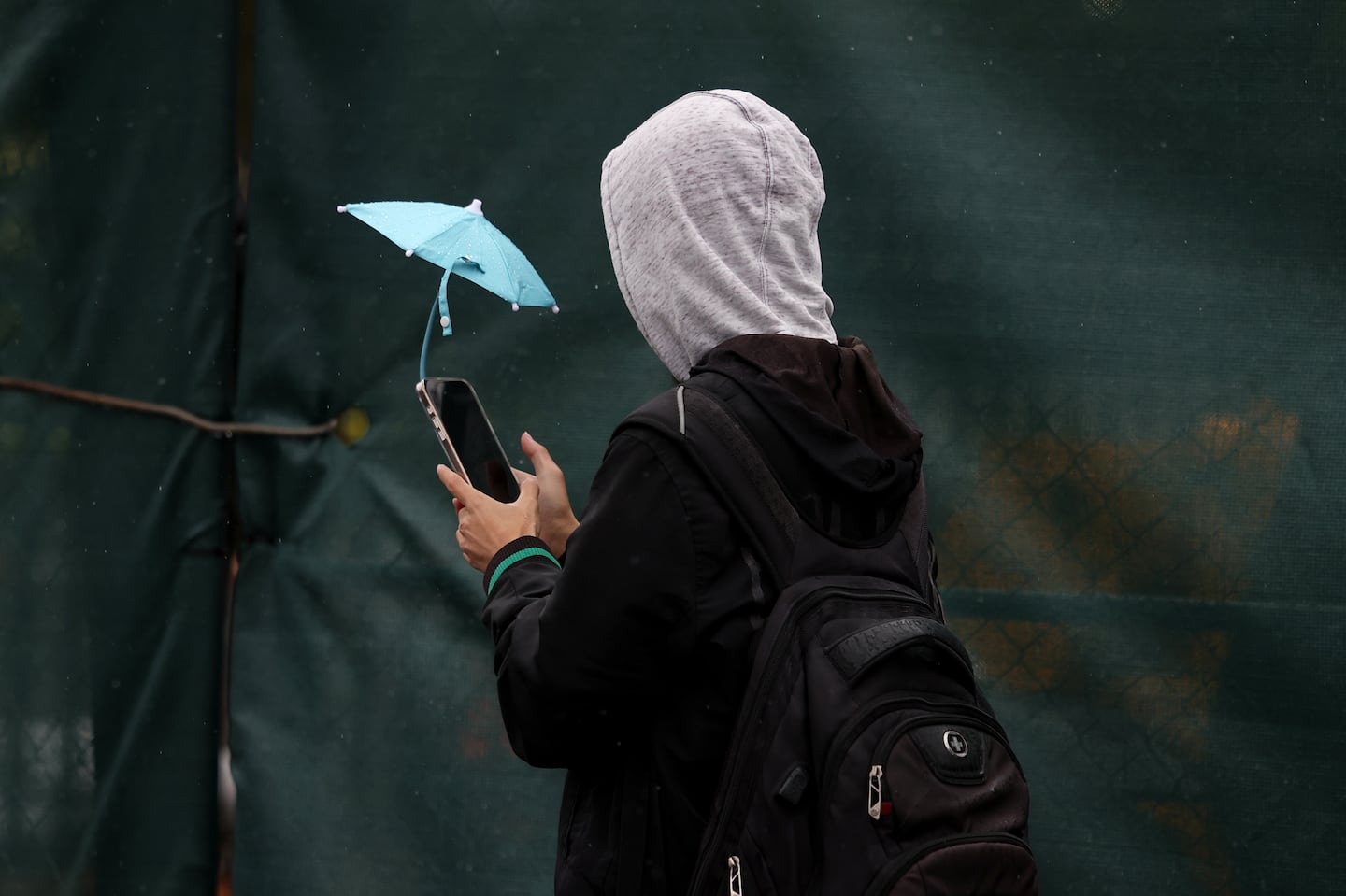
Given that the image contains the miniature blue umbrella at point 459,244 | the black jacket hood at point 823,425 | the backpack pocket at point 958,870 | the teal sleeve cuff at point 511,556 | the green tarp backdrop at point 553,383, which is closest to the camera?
the backpack pocket at point 958,870

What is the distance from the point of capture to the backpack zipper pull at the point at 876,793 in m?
1.20

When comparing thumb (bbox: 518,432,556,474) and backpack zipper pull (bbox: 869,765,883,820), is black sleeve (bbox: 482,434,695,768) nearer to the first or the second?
backpack zipper pull (bbox: 869,765,883,820)

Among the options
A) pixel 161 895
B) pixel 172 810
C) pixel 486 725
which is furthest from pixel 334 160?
pixel 161 895

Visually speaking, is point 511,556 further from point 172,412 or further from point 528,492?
point 172,412

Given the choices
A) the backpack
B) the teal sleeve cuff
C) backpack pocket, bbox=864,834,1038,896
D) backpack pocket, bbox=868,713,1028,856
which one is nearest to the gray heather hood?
the backpack

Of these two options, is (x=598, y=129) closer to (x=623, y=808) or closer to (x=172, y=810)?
(x=623, y=808)

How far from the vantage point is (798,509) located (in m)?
1.31

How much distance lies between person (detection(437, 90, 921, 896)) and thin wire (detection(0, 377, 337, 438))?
1172 mm

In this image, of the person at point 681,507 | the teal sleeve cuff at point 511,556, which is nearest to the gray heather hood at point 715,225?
the person at point 681,507

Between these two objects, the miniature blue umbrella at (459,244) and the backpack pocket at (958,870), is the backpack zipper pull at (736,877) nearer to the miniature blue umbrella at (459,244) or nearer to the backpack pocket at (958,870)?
the backpack pocket at (958,870)

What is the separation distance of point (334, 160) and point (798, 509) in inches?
62.3

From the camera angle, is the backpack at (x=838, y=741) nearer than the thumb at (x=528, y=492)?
Yes

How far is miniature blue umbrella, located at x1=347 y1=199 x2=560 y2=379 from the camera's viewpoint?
1.77m

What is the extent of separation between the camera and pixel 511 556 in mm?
1514
